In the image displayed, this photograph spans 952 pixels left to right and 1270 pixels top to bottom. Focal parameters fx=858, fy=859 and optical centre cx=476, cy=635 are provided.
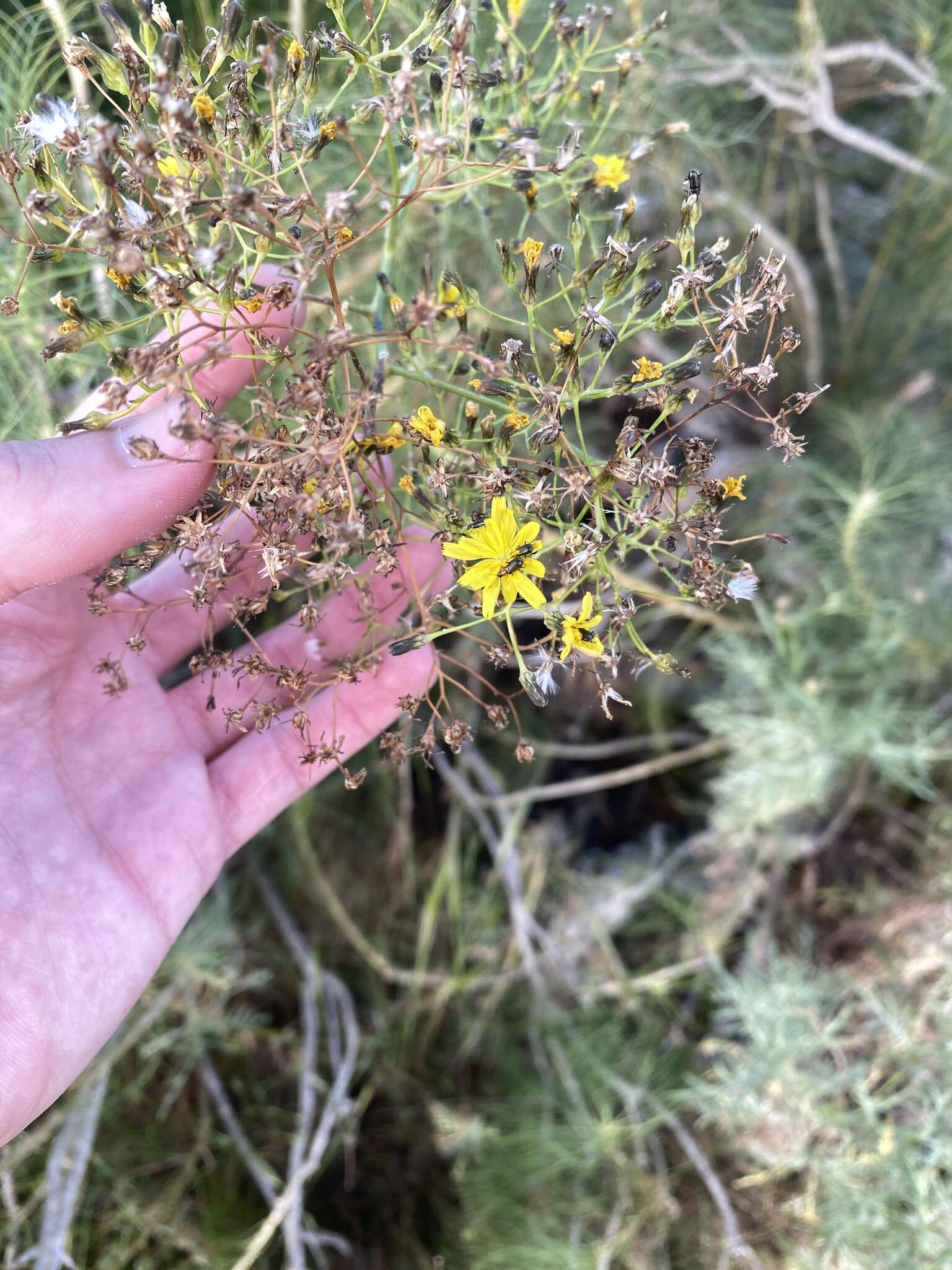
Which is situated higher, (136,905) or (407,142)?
(407,142)

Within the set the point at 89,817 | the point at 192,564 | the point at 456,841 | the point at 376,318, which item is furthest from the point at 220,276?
the point at 456,841

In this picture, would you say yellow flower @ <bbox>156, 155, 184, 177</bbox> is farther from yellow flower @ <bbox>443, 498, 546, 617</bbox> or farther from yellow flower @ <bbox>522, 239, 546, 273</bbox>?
yellow flower @ <bbox>443, 498, 546, 617</bbox>

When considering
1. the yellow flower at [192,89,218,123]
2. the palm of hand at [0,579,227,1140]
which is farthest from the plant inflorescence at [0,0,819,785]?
the palm of hand at [0,579,227,1140]

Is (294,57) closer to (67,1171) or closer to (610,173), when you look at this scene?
(610,173)

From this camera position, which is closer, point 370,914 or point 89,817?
point 89,817

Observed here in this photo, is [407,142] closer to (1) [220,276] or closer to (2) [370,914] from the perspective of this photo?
(1) [220,276]

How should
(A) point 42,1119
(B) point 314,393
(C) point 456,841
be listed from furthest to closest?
(C) point 456,841, (A) point 42,1119, (B) point 314,393
